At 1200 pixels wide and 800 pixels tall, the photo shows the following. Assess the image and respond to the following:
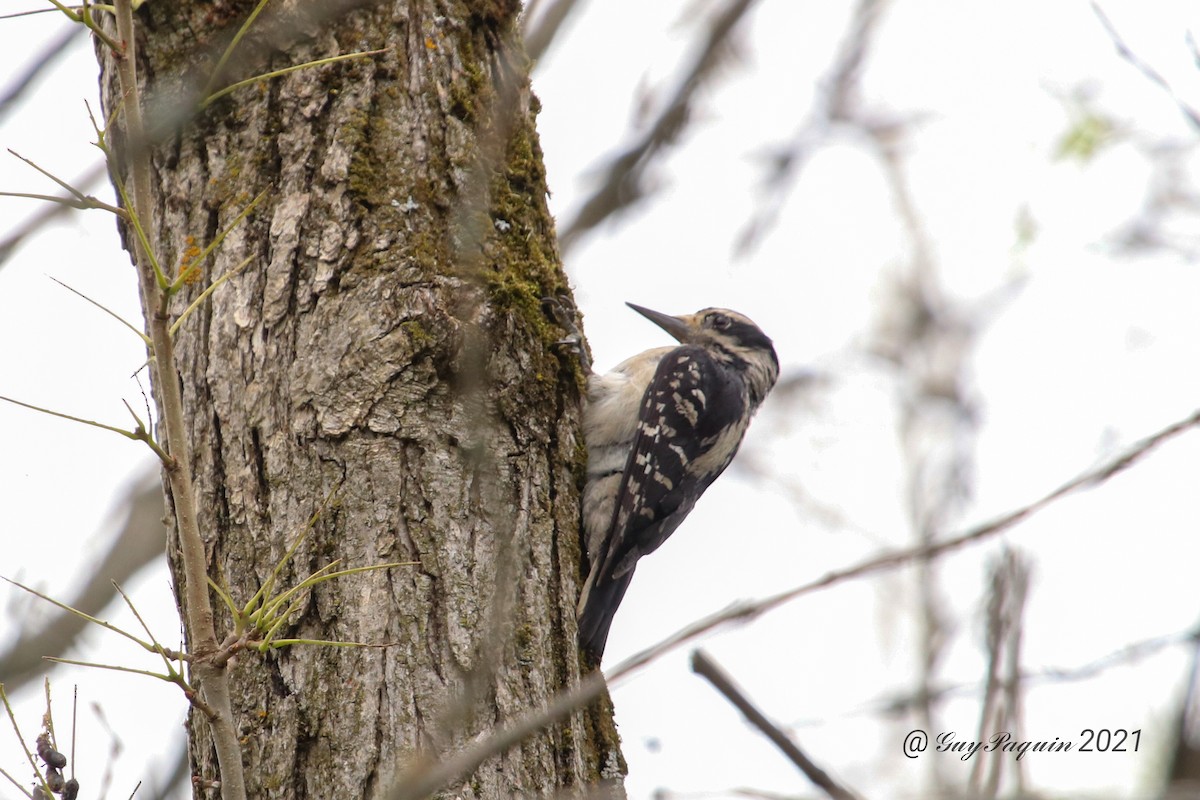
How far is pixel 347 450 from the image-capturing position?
287cm

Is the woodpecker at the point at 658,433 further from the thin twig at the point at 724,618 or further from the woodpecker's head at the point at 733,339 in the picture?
the thin twig at the point at 724,618

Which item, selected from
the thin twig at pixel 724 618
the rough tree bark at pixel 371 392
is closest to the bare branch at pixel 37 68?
the rough tree bark at pixel 371 392

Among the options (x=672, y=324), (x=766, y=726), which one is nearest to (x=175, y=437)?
(x=766, y=726)

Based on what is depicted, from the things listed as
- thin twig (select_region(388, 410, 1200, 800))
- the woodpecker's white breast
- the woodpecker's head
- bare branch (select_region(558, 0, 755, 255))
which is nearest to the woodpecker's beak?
the woodpecker's head

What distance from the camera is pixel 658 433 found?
4469 millimetres

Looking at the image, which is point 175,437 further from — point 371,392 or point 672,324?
point 672,324

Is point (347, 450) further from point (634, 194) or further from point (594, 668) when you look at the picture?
point (634, 194)

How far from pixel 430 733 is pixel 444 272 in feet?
3.94

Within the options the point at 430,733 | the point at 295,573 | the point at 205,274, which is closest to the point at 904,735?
the point at 430,733

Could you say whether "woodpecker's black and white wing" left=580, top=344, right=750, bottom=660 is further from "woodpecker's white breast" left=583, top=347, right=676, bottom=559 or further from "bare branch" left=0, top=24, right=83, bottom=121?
"bare branch" left=0, top=24, right=83, bottom=121

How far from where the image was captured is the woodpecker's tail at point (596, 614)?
10.9ft

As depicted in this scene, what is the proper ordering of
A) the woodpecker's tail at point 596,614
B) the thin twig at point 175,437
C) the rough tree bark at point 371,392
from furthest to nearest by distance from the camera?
1. the woodpecker's tail at point 596,614
2. the rough tree bark at point 371,392
3. the thin twig at point 175,437

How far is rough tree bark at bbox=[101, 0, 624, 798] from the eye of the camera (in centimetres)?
267

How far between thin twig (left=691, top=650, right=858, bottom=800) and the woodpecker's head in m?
4.30
